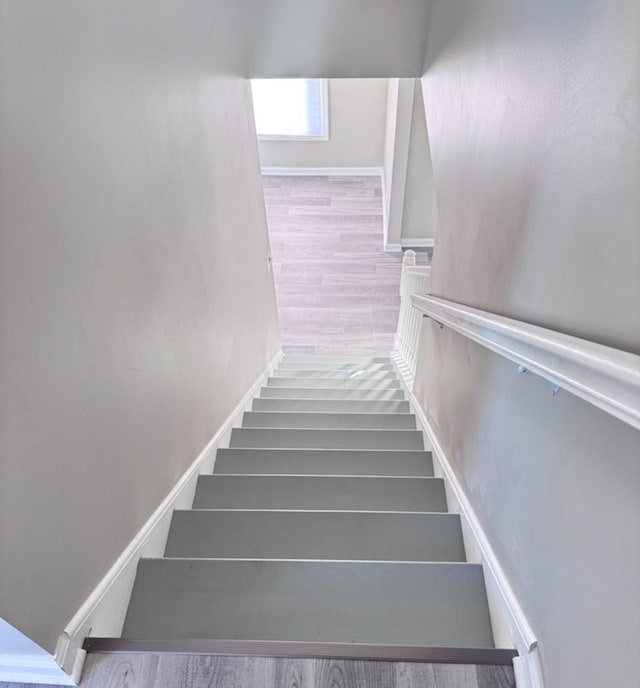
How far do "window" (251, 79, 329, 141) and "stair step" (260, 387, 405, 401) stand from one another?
4.64 meters

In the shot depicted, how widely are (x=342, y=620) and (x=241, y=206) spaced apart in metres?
2.34

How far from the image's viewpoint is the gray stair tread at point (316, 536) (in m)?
1.58

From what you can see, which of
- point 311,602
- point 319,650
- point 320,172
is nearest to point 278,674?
point 319,650

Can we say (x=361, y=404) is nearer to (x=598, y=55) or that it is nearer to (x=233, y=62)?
(x=233, y=62)

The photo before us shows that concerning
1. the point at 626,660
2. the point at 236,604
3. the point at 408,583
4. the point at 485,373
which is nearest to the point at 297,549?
the point at 236,604

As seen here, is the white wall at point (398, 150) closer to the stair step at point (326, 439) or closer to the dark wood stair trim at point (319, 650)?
the stair step at point (326, 439)

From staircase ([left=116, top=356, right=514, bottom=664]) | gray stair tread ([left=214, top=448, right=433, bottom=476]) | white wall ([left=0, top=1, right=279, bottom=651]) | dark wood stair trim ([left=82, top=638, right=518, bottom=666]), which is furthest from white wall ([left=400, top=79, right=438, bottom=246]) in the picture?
dark wood stair trim ([left=82, top=638, right=518, bottom=666])

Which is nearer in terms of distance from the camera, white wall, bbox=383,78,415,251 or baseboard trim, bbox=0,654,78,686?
baseboard trim, bbox=0,654,78,686

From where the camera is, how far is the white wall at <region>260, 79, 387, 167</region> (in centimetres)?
636

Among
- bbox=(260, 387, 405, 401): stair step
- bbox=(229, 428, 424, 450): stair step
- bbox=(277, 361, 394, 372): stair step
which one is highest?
bbox=(277, 361, 394, 372): stair step

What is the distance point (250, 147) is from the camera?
3.17 meters

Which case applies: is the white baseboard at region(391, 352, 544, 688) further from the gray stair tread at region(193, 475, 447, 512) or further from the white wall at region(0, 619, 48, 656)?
the white wall at region(0, 619, 48, 656)

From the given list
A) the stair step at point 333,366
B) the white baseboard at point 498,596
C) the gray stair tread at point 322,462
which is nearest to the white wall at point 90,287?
the gray stair tread at point 322,462

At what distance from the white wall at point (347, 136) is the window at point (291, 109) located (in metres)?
0.11
